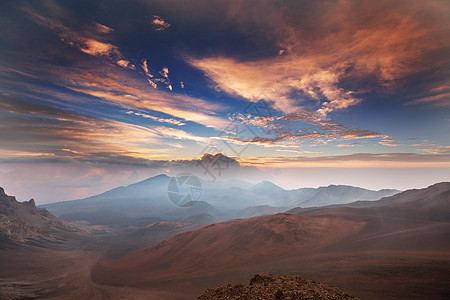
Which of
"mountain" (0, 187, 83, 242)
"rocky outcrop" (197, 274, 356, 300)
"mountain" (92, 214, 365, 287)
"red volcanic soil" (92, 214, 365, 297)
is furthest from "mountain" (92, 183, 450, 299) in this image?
"mountain" (0, 187, 83, 242)

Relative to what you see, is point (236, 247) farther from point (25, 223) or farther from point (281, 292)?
point (25, 223)

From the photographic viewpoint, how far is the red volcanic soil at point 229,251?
36281 mm

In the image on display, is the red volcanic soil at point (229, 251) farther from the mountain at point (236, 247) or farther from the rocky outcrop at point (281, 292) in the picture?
the rocky outcrop at point (281, 292)

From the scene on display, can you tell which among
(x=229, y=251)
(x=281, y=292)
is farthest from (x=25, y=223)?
(x=281, y=292)

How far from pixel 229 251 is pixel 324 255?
22.6 meters

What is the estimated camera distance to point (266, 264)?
34.8 metres

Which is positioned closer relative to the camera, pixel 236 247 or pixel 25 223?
pixel 236 247

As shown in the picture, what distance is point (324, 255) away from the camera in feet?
108

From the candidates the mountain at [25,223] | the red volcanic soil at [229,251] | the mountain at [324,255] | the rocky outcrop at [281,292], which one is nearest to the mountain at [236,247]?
the red volcanic soil at [229,251]

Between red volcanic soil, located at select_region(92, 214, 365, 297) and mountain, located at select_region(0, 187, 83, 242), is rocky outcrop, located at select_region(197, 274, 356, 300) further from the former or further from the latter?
mountain, located at select_region(0, 187, 83, 242)

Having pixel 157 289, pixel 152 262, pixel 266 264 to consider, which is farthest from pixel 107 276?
pixel 266 264

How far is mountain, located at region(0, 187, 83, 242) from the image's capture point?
8551 centimetres

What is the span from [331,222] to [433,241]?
23957 millimetres

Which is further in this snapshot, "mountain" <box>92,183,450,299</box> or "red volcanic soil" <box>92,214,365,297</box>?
"red volcanic soil" <box>92,214,365,297</box>
